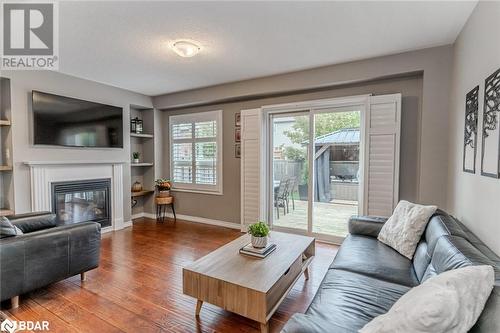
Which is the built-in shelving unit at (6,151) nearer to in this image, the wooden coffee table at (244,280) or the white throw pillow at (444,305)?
the wooden coffee table at (244,280)

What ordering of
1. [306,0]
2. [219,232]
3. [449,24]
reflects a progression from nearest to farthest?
[306,0]
[449,24]
[219,232]

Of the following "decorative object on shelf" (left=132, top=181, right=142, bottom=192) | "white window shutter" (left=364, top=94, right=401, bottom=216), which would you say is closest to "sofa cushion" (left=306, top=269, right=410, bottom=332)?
"white window shutter" (left=364, top=94, right=401, bottom=216)

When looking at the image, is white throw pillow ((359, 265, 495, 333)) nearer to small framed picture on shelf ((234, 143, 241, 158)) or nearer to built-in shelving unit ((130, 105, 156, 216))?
small framed picture on shelf ((234, 143, 241, 158))

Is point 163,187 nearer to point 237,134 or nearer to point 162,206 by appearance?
point 162,206

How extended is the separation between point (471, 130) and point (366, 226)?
1253 millimetres

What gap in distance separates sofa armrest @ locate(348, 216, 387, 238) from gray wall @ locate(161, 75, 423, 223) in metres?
0.93

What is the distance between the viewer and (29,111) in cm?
342

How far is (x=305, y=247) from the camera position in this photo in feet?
8.00

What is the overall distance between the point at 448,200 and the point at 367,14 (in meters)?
2.13

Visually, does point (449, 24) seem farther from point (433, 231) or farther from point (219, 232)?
point (219, 232)

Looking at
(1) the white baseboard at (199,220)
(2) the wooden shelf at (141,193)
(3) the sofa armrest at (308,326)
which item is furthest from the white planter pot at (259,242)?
(2) the wooden shelf at (141,193)

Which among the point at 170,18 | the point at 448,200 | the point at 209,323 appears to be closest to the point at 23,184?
the point at 170,18

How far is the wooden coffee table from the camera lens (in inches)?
66.2

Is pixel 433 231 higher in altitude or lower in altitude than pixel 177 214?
higher
